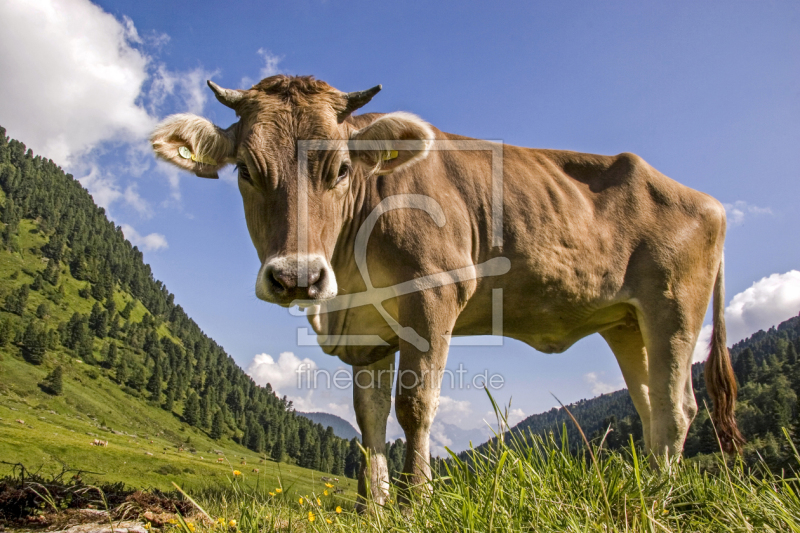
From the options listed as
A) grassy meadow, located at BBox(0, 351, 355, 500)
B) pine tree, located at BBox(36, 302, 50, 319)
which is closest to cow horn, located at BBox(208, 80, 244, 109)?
grassy meadow, located at BBox(0, 351, 355, 500)

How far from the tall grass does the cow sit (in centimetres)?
144

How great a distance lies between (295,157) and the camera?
5.24 m

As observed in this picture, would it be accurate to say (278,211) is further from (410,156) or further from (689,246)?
(689,246)

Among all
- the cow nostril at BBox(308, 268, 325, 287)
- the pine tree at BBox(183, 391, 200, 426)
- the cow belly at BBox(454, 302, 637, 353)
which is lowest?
the cow nostril at BBox(308, 268, 325, 287)

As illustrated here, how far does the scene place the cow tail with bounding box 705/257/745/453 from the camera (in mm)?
7196

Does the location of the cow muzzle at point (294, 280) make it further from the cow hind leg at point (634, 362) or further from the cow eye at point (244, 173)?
the cow hind leg at point (634, 362)

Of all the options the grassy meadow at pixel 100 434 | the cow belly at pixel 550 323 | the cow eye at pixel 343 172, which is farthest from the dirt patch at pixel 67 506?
the grassy meadow at pixel 100 434

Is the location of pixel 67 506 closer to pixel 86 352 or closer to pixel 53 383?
pixel 53 383

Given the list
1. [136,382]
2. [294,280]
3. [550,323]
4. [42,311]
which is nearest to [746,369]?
[550,323]

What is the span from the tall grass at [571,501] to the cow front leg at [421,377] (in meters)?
1.54

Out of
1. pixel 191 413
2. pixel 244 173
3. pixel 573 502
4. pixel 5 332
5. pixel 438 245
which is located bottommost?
pixel 573 502

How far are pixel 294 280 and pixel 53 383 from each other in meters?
201

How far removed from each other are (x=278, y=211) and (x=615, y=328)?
20.1 ft

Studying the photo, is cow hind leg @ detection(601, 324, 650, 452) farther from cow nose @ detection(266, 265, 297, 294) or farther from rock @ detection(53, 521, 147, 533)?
rock @ detection(53, 521, 147, 533)
